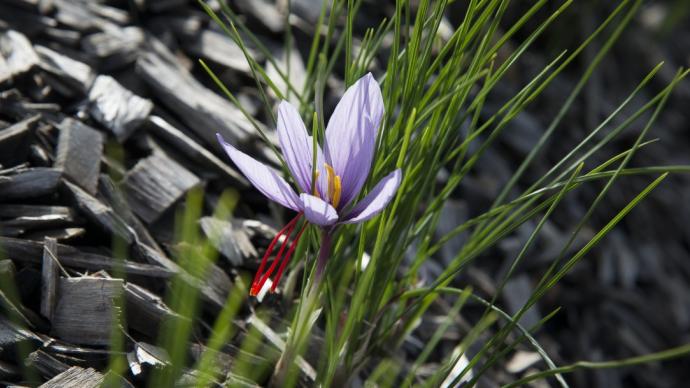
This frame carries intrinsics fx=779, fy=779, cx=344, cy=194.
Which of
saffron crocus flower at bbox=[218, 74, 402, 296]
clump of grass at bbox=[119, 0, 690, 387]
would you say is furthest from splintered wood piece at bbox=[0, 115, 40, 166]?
saffron crocus flower at bbox=[218, 74, 402, 296]

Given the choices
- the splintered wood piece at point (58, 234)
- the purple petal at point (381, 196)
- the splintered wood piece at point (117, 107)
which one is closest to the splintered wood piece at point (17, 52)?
the splintered wood piece at point (117, 107)

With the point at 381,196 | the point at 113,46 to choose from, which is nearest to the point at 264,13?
the point at 113,46

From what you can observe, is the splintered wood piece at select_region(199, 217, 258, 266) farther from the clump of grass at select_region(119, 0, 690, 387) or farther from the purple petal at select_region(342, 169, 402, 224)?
the purple petal at select_region(342, 169, 402, 224)

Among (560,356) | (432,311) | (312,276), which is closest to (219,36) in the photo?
(432,311)

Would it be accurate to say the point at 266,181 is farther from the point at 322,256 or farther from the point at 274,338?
the point at 274,338

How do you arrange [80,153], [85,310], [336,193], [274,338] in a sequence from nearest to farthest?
[336,193] < [85,310] < [274,338] < [80,153]

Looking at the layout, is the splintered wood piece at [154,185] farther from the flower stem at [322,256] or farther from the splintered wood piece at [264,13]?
the splintered wood piece at [264,13]

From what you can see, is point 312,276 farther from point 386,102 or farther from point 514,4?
point 514,4
